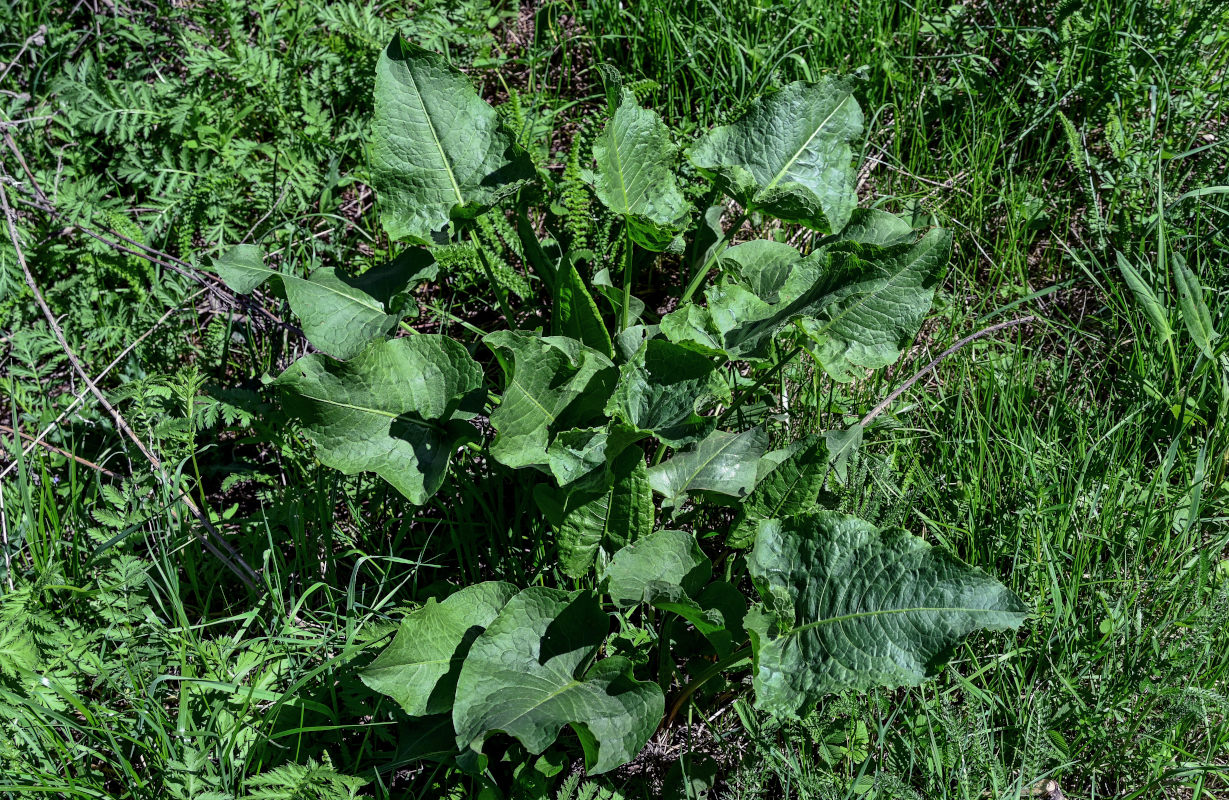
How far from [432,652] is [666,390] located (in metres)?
0.72

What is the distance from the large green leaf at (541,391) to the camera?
1.95 meters

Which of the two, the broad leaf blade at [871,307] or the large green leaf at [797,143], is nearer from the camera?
the broad leaf blade at [871,307]

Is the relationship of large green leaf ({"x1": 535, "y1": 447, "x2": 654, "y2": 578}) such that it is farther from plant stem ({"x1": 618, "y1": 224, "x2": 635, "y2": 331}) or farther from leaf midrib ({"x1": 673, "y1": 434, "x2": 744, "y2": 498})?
plant stem ({"x1": 618, "y1": 224, "x2": 635, "y2": 331})

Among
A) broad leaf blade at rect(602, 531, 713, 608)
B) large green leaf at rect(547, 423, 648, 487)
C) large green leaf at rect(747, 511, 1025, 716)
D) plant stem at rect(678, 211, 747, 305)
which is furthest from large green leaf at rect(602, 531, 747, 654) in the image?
plant stem at rect(678, 211, 747, 305)

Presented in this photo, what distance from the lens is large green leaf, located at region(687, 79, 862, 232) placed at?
8.09ft

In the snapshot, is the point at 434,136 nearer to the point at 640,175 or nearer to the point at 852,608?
the point at 640,175

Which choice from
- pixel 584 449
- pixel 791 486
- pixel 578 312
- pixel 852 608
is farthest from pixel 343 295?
pixel 852 608

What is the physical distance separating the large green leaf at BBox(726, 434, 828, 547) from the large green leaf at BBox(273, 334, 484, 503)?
2.13 feet

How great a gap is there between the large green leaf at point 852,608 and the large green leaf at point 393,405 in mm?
726

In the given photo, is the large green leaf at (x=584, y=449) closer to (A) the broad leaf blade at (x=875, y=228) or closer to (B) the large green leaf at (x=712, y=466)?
(B) the large green leaf at (x=712, y=466)

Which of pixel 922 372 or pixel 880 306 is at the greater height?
pixel 880 306

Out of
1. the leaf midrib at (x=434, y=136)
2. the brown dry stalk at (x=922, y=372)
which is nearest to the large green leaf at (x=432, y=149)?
the leaf midrib at (x=434, y=136)

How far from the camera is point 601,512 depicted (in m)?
2.05

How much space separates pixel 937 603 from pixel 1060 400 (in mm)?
1109
